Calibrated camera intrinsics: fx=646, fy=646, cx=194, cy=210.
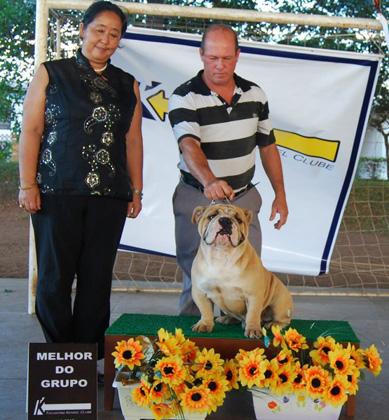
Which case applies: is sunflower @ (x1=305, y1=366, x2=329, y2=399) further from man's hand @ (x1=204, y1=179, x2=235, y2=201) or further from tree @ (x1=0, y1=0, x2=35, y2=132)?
tree @ (x1=0, y1=0, x2=35, y2=132)

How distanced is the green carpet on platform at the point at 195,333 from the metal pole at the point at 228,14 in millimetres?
2621

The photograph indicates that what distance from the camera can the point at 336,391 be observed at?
111 inches

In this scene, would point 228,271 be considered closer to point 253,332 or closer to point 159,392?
point 253,332

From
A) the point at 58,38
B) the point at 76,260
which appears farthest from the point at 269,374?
the point at 58,38

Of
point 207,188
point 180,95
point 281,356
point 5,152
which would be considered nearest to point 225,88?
point 180,95

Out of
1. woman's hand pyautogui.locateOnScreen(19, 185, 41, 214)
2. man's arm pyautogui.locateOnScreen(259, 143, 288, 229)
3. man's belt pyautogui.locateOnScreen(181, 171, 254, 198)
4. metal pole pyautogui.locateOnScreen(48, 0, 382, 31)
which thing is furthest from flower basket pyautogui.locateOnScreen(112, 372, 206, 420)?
metal pole pyautogui.locateOnScreen(48, 0, 382, 31)

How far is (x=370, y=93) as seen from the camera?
5.57 m

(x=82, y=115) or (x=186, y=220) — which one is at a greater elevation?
(x=82, y=115)

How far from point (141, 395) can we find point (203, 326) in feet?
1.81

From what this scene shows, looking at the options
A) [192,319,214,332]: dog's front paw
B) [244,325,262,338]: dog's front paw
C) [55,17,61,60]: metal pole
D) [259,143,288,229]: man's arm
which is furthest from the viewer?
[55,17,61,60]: metal pole

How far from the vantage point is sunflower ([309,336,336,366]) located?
2.93 m

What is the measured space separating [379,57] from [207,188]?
3075mm

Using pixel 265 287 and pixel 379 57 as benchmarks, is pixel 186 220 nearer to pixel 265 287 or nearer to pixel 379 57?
pixel 265 287

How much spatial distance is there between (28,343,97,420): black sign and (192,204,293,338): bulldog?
62 centimetres
